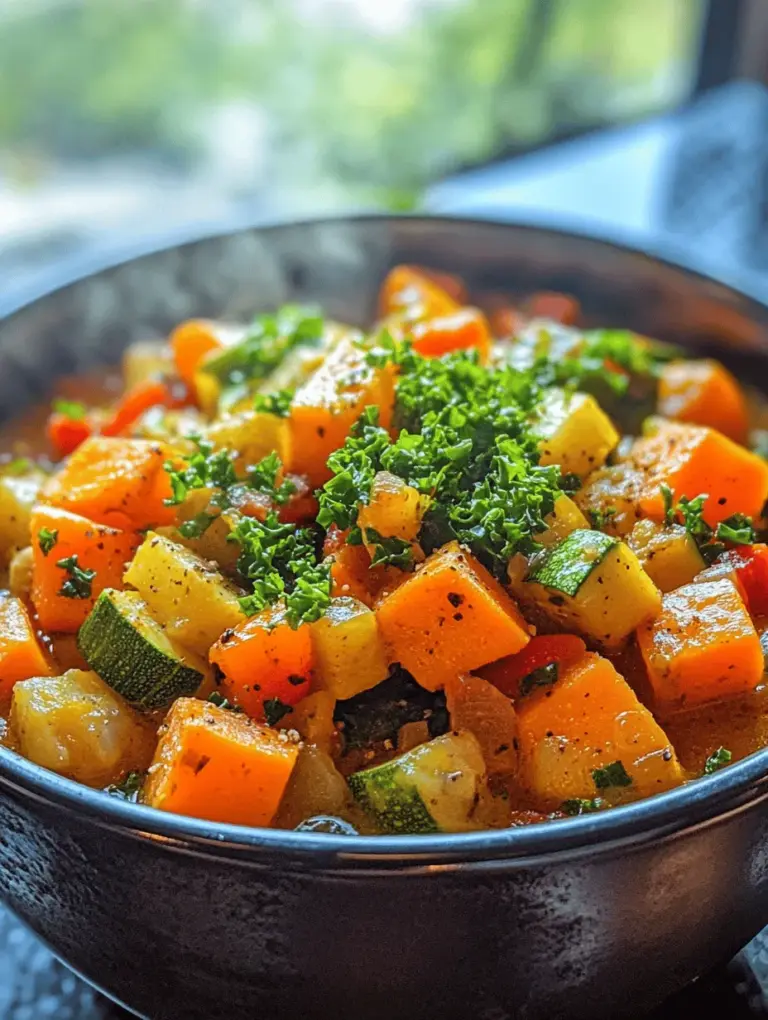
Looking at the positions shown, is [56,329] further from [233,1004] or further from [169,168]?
[169,168]

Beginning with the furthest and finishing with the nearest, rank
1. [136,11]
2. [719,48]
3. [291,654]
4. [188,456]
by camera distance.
Result: [136,11] → [719,48] → [188,456] → [291,654]

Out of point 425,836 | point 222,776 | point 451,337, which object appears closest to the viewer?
point 425,836

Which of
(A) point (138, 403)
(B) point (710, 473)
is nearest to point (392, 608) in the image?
(B) point (710, 473)

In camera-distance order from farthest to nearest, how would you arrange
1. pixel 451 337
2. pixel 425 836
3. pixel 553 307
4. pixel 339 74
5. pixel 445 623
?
pixel 339 74
pixel 553 307
pixel 451 337
pixel 445 623
pixel 425 836

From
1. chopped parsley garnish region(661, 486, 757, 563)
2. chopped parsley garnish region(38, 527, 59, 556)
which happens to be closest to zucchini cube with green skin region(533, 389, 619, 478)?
chopped parsley garnish region(661, 486, 757, 563)

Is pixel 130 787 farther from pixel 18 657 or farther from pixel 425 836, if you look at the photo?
pixel 425 836

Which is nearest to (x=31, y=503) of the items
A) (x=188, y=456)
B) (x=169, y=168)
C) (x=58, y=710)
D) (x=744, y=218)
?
(x=188, y=456)
